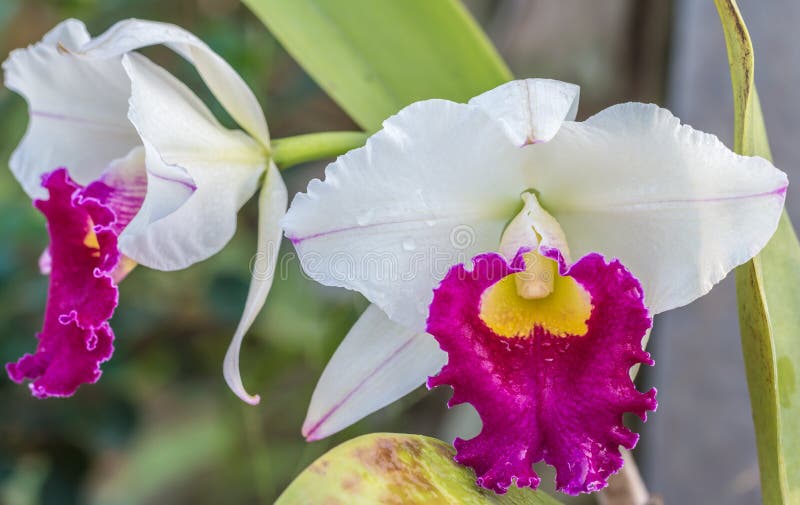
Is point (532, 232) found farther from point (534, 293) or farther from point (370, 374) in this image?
point (370, 374)

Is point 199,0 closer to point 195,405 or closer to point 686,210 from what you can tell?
point 195,405

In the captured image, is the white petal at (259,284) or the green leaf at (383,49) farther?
the green leaf at (383,49)

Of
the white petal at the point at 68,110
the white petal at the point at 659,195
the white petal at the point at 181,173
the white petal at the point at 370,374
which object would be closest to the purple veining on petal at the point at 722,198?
the white petal at the point at 659,195

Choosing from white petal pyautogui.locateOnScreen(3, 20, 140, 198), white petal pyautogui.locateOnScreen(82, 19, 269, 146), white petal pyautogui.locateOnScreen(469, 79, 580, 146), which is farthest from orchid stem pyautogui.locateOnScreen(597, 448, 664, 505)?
white petal pyautogui.locateOnScreen(3, 20, 140, 198)

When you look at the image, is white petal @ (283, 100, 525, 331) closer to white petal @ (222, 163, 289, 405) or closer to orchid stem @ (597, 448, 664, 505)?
white petal @ (222, 163, 289, 405)

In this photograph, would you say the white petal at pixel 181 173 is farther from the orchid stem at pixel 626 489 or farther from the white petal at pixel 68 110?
the orchid stem at pixel 626 489

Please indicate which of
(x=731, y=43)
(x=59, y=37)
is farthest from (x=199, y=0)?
(x=731, y=43)

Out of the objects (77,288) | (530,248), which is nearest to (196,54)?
(77,288)
